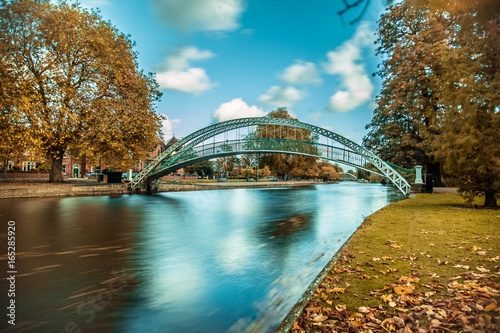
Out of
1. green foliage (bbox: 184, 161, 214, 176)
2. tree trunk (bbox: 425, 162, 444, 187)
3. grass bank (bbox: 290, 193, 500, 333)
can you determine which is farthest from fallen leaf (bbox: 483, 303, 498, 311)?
green foliage (bbox: 184, 161, 214, 176)

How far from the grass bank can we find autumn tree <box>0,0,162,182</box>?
23705 mm

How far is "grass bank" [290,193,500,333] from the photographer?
325cm

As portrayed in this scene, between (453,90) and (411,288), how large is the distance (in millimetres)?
5388

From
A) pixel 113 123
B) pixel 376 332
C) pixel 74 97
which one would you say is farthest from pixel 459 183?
pixel 74 97

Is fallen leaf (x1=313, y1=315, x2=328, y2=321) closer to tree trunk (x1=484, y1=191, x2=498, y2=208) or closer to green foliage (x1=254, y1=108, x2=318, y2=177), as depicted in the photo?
tree trunk (x1=484, y1=191, x2=498, y2=208)

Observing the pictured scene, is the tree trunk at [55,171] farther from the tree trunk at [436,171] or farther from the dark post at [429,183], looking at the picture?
the tree trunk at [436,171]

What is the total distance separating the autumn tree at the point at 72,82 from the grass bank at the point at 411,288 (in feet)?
77.8

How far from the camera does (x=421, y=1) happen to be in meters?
2.55

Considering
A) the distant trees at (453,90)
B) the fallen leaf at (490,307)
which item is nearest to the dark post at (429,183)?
the distant trees at (453,90)

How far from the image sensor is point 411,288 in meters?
4.16

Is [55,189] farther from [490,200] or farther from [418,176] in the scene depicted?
[418,176]

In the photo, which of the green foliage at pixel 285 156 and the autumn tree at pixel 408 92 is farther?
the green foliage at pixel 285 156

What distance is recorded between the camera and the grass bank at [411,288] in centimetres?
325

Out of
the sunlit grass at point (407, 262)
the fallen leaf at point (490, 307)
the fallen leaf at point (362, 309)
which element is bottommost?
the fallen leaf at point (362, 309)
